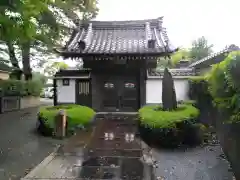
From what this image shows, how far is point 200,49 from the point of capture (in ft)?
103

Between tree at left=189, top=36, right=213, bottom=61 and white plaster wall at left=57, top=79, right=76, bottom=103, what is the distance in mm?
19854

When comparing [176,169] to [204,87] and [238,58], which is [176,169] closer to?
[238,58]

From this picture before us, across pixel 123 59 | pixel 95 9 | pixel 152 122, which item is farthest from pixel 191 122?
pixel 95 9

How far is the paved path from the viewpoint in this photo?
6239mm

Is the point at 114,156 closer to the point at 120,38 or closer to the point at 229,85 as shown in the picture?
the point at 229,85

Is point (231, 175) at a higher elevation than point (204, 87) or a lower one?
lower

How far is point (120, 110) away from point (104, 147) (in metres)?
7.60

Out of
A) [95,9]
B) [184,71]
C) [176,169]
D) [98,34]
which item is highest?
[95,9]

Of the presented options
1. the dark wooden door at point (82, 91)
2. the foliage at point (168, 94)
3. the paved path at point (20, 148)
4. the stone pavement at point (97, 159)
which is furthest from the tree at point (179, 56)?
the paved path at point (20, 148)

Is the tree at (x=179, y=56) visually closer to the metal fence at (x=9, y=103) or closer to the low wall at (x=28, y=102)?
the low wall at (x=28, y=102)

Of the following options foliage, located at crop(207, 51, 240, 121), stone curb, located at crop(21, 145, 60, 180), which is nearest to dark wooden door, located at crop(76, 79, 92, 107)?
stone curb, located at crop(21, 145, 60, 180)

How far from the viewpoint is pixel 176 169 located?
6.29 m

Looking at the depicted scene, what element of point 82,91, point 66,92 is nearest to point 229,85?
point 82,91

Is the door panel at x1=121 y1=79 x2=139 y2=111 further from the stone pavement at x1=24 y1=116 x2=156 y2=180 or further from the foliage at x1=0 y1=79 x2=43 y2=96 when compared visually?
the foliage at x1=0 y1=79 x2=43 y2=96
